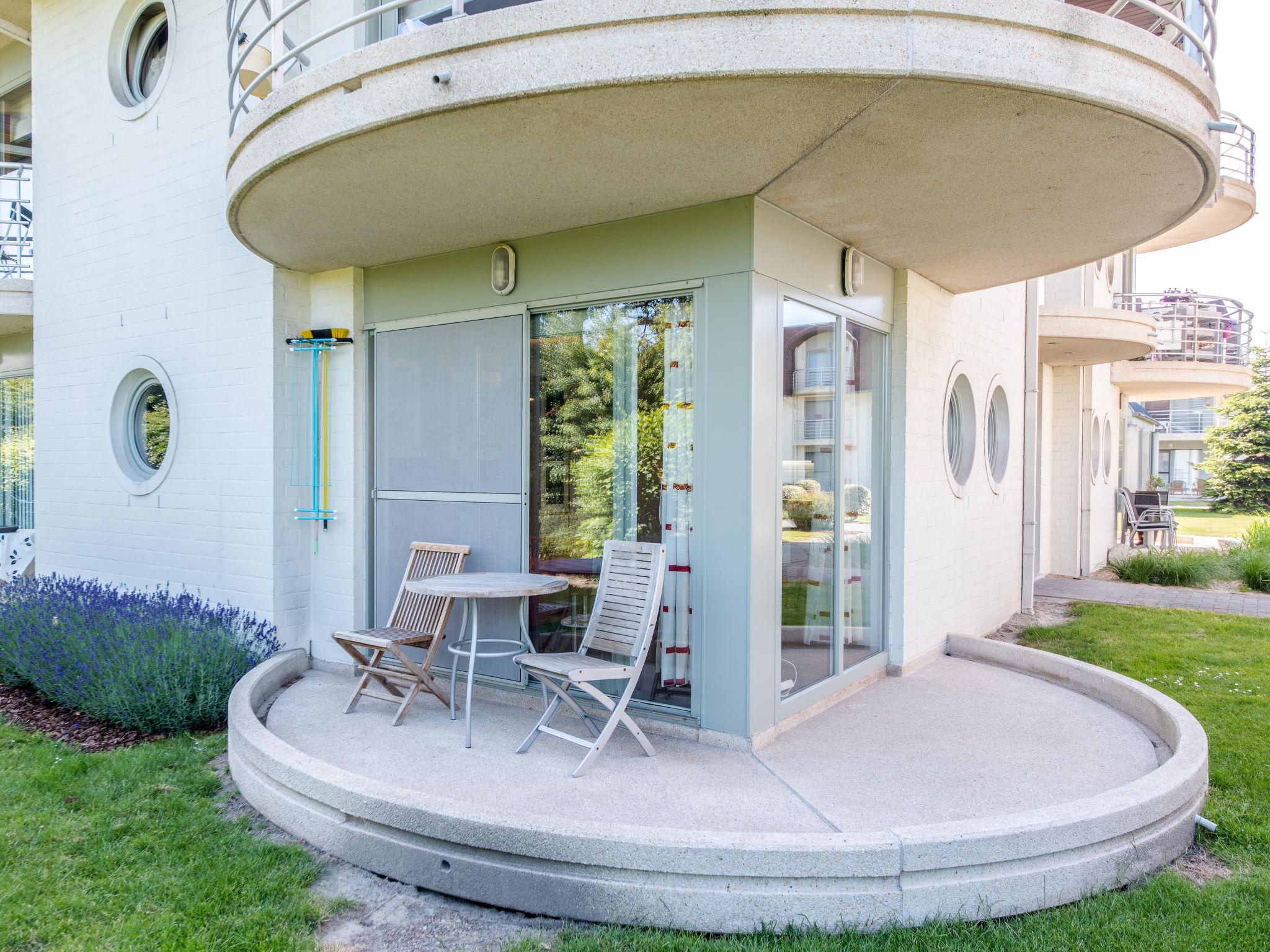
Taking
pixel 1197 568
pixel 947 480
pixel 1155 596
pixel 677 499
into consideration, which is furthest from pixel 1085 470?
pixel 677 499

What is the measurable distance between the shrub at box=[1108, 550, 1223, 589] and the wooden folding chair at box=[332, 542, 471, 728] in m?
9.83

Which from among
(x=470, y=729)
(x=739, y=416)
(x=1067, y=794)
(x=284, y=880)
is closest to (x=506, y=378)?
(x=739, y=416)

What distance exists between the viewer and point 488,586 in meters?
4.21

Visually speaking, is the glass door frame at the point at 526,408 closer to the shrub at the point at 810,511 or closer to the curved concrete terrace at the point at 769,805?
the curved concrete terrace at the point at 769,805

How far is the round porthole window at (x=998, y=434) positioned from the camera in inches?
309

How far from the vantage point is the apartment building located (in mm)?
3070

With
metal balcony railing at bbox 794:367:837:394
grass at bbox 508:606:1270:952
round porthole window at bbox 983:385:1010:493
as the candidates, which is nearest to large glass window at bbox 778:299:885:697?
metal balcony railing at bbox 794:367:837:394

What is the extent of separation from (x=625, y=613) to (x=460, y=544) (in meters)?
1.56

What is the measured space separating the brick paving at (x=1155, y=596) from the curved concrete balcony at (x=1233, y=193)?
4884 mm

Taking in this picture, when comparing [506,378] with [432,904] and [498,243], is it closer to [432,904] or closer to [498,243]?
[498,243]

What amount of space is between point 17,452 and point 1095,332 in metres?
12.3

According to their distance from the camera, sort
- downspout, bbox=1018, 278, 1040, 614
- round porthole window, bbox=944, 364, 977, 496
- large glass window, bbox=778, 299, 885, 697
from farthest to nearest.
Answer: downspout, bbox=1018, 278, 1040, 614 < round porthole window, bbox=944, 364, 977, 496 < large glass window, bbox=778, 299, 885, 697

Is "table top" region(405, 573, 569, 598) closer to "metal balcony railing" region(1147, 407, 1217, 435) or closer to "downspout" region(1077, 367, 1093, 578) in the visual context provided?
"downspout" region(1077, 367, 1093, 578)

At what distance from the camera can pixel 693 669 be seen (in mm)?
4266
